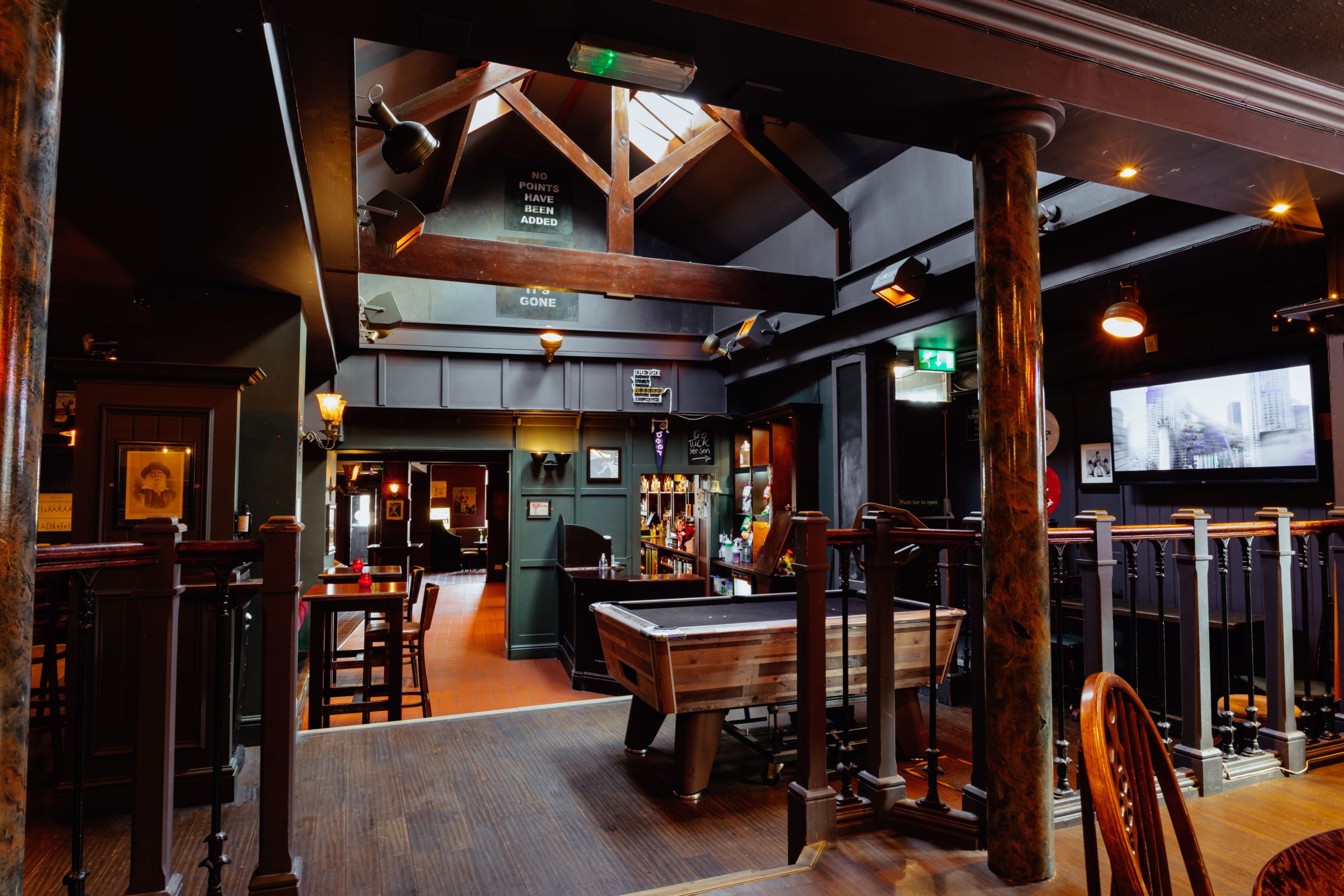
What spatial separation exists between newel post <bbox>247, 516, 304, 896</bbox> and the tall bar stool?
10.2 feet

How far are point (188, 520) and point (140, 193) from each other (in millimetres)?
1763

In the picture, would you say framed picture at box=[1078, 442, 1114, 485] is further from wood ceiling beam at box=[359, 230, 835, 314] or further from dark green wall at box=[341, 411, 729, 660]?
dark green wall at box=[341, 411, 729, 660]

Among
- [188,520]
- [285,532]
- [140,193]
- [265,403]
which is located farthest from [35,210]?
[265,403]

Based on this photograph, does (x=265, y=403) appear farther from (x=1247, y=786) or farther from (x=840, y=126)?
(x=1247, y=786)

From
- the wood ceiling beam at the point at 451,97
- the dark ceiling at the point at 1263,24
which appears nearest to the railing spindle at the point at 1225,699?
the dark ceiling at the point at 1263,24

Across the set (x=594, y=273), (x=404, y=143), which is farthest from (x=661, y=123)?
(x=404, y=143)

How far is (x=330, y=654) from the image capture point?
5543 millimetres

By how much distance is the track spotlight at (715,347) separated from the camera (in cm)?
850

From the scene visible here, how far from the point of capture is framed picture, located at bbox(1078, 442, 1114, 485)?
6.29 m

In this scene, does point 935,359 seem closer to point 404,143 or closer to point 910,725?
point 910,725

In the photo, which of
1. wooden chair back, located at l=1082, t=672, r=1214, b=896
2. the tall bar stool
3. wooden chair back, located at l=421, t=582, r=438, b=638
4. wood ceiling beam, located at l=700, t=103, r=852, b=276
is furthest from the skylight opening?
wooden chair back, located at l=1082, t=672, r=1214, b=896

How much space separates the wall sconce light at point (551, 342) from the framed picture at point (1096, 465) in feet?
17.4

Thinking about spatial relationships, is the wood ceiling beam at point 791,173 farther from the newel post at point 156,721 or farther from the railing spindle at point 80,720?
the railing spindle at point 80,720

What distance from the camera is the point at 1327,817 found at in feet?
9.46
